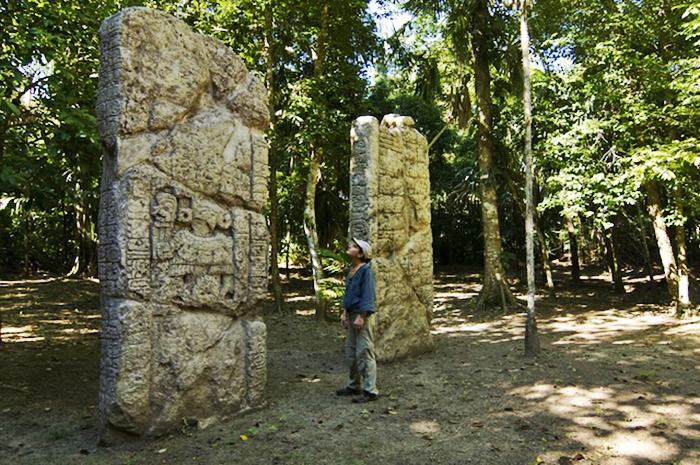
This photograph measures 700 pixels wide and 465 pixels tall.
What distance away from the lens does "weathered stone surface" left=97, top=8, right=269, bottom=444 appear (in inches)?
169

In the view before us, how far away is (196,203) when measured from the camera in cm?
490

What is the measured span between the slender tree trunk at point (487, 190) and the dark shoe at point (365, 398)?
761 cm

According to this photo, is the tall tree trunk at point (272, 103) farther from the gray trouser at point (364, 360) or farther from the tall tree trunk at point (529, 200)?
the gray trouser at point (364, 360)

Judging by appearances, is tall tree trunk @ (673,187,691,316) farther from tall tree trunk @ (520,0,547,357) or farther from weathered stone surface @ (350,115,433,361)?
weathered stone surface @ (350,115,433,361)

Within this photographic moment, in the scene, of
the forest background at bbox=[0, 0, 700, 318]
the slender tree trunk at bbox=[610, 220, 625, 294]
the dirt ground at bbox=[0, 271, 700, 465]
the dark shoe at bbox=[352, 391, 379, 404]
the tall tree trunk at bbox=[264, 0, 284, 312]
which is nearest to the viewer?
the dirt ground at bbox=[0, 271, 700, 465]

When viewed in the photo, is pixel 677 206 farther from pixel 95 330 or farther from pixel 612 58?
pixel 95 330

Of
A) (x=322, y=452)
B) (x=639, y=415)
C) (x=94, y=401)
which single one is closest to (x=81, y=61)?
(x=94, y=401)

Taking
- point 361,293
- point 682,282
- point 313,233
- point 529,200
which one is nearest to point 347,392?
point 361,293

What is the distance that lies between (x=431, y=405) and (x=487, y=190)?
8.15m

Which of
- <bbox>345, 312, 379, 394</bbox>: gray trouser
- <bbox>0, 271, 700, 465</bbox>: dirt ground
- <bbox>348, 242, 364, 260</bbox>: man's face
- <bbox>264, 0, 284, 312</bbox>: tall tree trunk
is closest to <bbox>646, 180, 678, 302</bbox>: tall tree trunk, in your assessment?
<bbox>0, 271, 700, 465</bbox>: dirt ground

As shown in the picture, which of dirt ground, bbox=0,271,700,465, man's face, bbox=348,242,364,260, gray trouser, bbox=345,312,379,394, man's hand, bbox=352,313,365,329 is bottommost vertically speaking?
dirt ground, bbox=0,271,700,465

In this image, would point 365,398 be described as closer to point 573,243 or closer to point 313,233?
point 313,233

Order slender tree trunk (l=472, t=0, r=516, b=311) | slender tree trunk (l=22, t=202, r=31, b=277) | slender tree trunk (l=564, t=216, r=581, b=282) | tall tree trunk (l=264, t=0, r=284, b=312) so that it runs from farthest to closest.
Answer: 1. slender tree trunk (l=22, t=202, r=31, b=277)
2. slender tree trunk (l=564, t=216, r=581, b=282)
3. slender tree trunk (l=472, t=0, r=516, b=311)
4. tall tree trunk (l=264, t=0, r=284, b=312)

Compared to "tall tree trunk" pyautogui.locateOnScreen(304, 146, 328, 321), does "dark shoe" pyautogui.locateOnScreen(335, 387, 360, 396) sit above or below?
below
